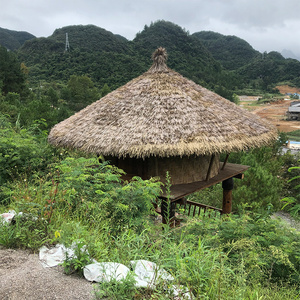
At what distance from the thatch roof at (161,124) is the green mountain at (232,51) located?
6139 cm

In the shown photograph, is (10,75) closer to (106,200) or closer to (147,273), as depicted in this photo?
(106,200)

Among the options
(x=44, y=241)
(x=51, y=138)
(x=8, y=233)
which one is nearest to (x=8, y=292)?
(x=44, y=241)

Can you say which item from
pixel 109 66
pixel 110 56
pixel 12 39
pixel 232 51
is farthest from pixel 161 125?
pixel 12 39

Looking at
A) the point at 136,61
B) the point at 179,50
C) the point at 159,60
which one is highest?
the point at 179,50

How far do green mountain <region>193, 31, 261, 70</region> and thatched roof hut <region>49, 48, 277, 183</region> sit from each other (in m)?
61.4

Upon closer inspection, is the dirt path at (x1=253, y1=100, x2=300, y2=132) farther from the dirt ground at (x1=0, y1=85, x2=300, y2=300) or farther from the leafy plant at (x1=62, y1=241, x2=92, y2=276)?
the dirt ground at (x1=0, y1=85, x2=300, y2=300)

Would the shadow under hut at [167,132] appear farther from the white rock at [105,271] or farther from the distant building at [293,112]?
the distant building at [293,112]

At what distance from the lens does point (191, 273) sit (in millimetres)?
2057

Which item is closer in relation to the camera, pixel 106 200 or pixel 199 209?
pixel 106 200

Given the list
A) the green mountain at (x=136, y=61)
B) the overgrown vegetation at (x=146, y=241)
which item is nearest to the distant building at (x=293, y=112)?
the green mountain at (x=136, y=61)

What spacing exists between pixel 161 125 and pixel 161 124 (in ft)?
0.10

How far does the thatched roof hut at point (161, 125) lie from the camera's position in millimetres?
5117

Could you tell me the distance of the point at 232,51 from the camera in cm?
7419

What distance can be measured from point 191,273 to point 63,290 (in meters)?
0.96
